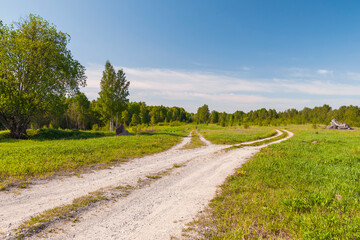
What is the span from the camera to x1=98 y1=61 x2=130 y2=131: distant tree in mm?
43000

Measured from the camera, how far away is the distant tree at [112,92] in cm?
4300

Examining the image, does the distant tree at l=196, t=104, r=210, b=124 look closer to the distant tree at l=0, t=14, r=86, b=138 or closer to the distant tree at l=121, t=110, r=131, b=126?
the distant tree at l=121, t=110, r=131, b=126

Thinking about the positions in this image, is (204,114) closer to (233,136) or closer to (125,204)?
(233,136)

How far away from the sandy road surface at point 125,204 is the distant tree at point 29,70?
25.3 metres

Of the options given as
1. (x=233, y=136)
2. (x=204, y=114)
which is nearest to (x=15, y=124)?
(x=233, y=136)

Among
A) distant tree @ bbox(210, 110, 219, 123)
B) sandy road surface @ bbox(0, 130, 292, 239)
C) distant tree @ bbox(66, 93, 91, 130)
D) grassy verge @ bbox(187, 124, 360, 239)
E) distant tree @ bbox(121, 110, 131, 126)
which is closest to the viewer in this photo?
grassy verge @ bbox(187, 124, 360, 239)

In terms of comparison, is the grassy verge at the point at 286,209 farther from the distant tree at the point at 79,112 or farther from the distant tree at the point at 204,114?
the distant tree at the point at 204,114

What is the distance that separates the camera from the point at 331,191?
23.6 ft

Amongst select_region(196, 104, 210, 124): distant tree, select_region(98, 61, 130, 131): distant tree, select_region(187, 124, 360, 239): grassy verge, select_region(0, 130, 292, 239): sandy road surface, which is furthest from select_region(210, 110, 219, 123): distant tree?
select_region(187, 124, 360, 239): grassy verge

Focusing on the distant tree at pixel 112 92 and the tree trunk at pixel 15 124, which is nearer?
the tree trunk at pixel 15 124

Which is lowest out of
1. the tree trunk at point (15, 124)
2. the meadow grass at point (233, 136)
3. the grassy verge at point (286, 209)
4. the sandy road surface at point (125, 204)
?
the meadow grass at point (233, 136)

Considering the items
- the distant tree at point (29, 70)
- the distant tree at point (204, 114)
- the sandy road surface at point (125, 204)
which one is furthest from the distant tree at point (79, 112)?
the distant tree at point (204, 114)

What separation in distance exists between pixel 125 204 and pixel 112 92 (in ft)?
135

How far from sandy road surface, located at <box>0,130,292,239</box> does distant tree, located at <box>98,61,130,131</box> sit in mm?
35968
